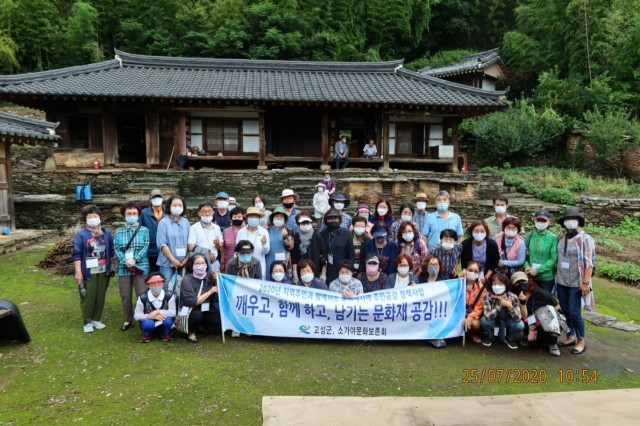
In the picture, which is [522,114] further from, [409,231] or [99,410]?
[99,410]

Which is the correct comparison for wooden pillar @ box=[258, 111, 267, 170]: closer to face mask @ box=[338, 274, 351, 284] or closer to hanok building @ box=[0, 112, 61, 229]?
hanok building @ box=[0, 112, 61, 229]

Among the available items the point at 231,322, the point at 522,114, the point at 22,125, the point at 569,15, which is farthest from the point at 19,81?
the point at 569,15

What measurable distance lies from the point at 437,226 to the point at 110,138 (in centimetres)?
Answer: 1390

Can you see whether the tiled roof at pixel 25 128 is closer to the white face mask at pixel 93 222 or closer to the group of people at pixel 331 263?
the white face mask at pixel 93 222

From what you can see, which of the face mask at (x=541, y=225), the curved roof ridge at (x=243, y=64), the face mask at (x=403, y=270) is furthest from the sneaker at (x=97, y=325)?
the curved roof ridge at (x=243, y=64)

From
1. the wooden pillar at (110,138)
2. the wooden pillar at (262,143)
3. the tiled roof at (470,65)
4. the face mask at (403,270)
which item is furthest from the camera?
the tiled roof at (470,65)

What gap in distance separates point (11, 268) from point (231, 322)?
20.1 feet

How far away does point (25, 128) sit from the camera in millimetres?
10586

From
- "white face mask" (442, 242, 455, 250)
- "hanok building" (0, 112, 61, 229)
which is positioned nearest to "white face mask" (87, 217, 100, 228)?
"white face mask" (442, 242, 455, 250)

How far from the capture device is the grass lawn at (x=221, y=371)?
12.1 feet

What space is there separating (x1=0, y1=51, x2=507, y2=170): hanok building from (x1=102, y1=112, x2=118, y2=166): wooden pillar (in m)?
0.04

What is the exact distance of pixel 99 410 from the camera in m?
3.63

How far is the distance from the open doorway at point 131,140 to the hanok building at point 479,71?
18.6m

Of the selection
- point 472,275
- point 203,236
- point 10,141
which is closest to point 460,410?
point 472,275
